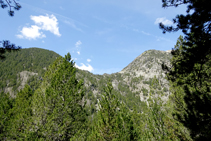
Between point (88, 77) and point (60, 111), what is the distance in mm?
148288

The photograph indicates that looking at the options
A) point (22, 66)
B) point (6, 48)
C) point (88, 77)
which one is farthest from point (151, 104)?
point (22, 66)

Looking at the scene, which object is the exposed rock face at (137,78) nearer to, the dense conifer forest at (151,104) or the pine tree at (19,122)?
the pine tree at (19,122)

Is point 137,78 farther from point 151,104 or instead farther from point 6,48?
point 6,48

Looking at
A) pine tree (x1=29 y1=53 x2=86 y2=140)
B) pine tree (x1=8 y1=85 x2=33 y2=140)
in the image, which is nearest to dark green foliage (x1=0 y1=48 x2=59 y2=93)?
pine tree (x1=8 y1=85 x2=33 y2=140)

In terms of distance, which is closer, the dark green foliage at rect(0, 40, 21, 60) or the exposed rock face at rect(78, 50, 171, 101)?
the dark green foliage at rect(0, 40, 21, 60)

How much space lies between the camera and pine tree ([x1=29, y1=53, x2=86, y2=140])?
9.07 meters

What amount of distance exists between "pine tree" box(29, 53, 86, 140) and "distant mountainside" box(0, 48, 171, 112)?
84.0 m

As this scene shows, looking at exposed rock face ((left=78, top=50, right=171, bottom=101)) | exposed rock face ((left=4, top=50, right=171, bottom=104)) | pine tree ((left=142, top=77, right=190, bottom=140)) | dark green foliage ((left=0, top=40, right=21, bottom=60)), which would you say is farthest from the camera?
exposed rock face ((left=78, top=50, right=171, bottom=101))

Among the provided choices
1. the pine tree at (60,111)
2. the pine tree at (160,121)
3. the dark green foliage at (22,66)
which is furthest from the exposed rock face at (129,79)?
the pine tree at (160,121)

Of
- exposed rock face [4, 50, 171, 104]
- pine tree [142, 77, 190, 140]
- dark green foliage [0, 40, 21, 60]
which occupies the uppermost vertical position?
exposed rock face [4, 50, 171, 104]

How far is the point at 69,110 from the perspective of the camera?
9680 mm

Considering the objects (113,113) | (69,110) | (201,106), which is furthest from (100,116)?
(201,106)

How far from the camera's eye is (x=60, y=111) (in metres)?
9.62

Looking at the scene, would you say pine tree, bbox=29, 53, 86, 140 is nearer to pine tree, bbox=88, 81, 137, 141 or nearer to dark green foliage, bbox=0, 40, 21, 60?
pine tree, bbox=88, 81, 137, 141
